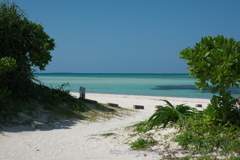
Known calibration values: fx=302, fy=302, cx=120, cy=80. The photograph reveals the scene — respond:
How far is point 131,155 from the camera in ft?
21.3

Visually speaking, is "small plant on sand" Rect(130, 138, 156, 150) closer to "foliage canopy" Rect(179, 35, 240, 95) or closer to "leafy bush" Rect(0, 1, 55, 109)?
"foliage canopy" Rect(179, 35, 240, 95)

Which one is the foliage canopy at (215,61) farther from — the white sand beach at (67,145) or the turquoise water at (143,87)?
the turquoise water at (143,87)

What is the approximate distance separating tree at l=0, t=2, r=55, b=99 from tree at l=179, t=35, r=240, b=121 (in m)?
7.06

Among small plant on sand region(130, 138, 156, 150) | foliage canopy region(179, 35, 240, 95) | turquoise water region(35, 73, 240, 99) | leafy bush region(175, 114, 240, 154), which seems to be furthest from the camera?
turquoise water region(35, 73, 240, 99)

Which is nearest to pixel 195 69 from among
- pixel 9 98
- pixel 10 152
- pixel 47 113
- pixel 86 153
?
pixel 86 153

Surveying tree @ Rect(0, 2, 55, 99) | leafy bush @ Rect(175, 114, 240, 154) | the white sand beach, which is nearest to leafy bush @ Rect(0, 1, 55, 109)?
tree @ Rect(0, 2, 55, 99)

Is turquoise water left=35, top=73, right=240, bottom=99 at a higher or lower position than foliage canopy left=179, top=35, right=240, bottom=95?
lower

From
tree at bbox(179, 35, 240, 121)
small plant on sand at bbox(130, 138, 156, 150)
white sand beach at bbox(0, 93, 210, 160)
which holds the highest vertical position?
tree at bbox(179, 35, 240, 121)

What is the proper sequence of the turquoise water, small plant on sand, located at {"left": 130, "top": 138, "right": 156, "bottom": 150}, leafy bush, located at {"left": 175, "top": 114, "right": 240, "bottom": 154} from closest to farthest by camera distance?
leafy bush, located at {"left": 175, "top": 114, "right": 240, "bottom": 154}, small plant on sand, located at {"left": 130, "top": 138, "right": 156, "bottom": 150}, the turquoise water

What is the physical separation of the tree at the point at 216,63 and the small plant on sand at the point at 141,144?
5.76 feet

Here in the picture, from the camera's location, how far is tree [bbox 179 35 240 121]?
21.7 ft

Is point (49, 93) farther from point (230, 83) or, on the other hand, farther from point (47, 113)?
point (230, 83)

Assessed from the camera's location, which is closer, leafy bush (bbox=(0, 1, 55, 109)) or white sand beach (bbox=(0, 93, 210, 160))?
white sand beach (bbox=(0, 93, 210, 160))

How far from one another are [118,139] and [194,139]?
207 centimetres
